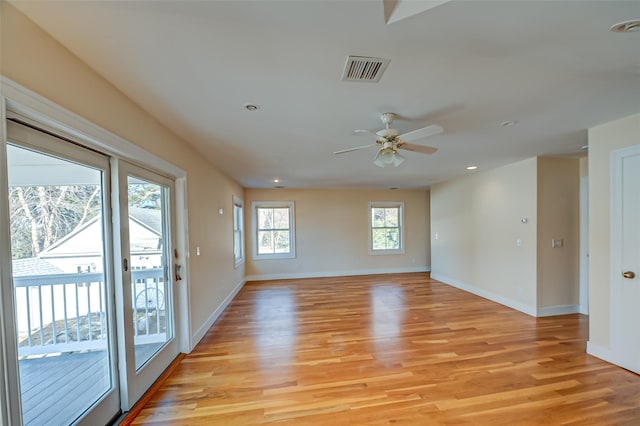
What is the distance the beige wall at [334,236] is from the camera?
6.95 m

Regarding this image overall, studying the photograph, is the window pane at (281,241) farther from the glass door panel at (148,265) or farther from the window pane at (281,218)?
the glass door panel at (148,265)

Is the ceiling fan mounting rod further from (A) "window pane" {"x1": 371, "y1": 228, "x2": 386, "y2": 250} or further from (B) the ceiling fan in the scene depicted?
(A) "window pane" {"x1": 371, "y1": 228, "x2": 386, "y2": 250}

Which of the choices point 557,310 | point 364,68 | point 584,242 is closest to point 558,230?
point 584,242

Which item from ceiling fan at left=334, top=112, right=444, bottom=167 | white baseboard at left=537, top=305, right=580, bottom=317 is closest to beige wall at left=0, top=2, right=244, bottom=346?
ceiling fan at left=334, top=112, right=444, bottom=167

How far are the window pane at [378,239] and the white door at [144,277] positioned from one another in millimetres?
5530

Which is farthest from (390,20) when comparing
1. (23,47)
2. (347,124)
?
(23,47)

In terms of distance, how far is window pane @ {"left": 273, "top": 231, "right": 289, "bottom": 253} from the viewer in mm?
7000

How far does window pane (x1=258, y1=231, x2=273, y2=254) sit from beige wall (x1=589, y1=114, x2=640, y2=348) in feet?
19.7

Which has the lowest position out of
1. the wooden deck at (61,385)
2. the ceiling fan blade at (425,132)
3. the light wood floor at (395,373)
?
the light wood floor at (395,373)

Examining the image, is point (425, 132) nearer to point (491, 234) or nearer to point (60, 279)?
point (60, 279)

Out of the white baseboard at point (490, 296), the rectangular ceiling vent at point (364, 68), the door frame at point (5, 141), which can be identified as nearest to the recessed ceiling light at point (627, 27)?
the rectangular ceiling vent at point (364, 68)

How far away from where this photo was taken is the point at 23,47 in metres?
1.17

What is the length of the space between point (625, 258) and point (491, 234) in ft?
7.52

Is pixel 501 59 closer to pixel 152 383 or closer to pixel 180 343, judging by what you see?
pixel 152 383
